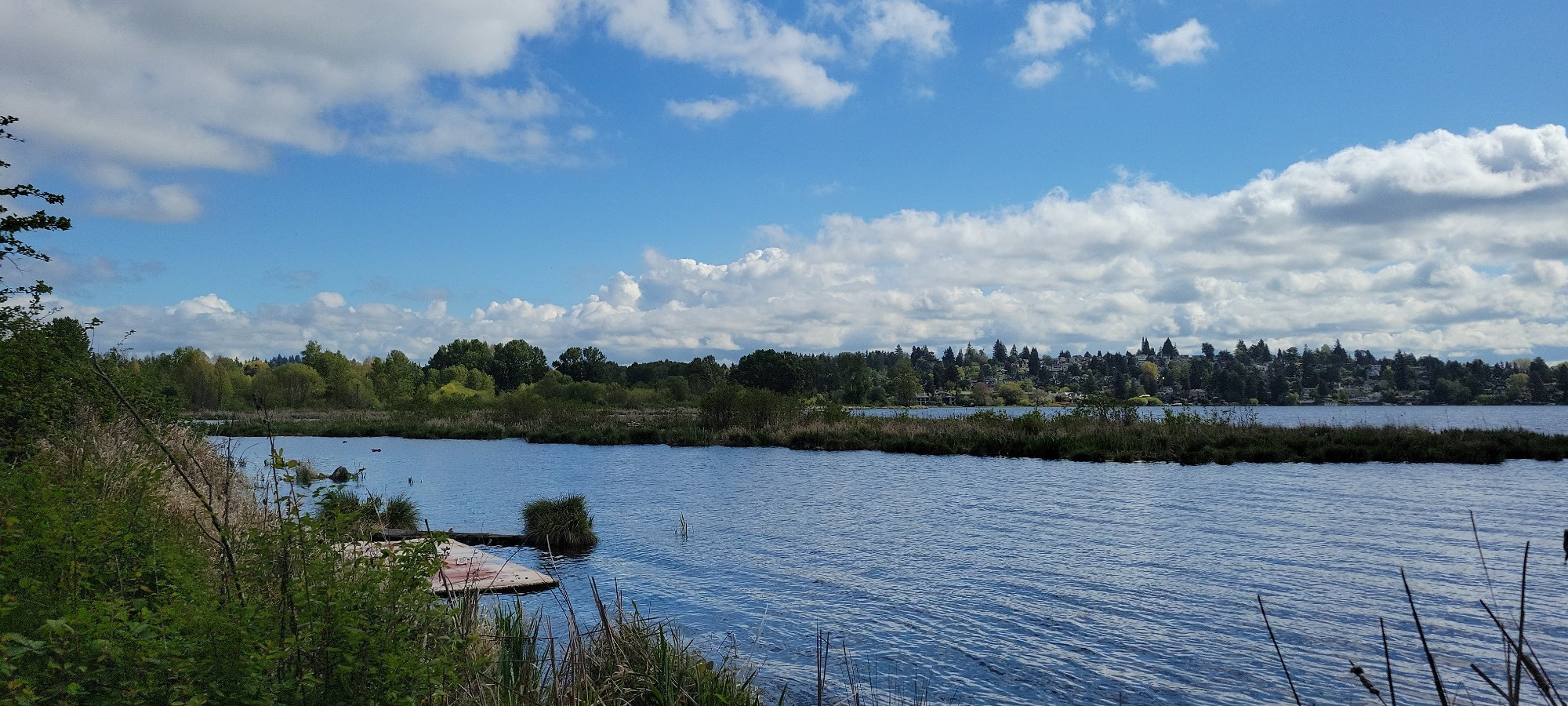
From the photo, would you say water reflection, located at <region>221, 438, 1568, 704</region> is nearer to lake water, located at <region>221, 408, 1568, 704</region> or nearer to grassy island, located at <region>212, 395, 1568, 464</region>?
lake water, located at <region>221, 408, 1568, 704</region>

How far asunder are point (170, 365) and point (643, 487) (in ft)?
352

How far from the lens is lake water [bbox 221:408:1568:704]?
456 inches

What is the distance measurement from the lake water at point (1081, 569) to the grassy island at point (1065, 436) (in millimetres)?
2912

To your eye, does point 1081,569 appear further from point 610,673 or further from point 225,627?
point 225,627

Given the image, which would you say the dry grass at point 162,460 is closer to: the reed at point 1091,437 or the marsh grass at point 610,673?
the marsh grass at point 610,673

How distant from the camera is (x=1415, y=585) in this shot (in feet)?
50.9

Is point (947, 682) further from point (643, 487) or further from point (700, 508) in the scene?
point (643, 487)

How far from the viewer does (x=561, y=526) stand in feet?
68.3

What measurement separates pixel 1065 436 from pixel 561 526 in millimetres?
31802

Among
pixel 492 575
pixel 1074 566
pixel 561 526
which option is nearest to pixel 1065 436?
pixel 1074 566

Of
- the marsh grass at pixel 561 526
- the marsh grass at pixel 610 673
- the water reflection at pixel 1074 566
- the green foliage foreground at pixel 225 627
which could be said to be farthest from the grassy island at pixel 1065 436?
the marsh grass at pixel 610 673

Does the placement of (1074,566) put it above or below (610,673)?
below

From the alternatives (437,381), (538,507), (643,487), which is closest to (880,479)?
(643,487)

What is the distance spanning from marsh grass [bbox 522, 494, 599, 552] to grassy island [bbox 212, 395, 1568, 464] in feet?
27.5
